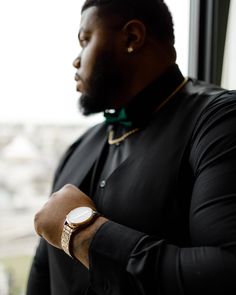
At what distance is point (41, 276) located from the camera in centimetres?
112

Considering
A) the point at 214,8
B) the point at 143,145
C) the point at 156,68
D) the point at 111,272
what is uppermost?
Answer: the point at 214,8

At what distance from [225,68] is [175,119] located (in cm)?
71

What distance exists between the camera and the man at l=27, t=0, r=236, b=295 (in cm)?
67

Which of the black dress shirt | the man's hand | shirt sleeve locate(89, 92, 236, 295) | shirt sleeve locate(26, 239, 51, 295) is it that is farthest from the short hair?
shirt sleeve locate(26, 239, 51, 295)

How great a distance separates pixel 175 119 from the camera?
0.91 metres

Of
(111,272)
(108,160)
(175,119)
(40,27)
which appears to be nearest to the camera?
(111,272)

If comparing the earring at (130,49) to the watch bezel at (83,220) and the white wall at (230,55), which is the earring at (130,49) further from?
the white wall at (230,55)

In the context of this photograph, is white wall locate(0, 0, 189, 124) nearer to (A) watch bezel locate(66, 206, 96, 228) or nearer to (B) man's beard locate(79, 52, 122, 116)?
(B) man's beard locate(79, 52, 122, 116)

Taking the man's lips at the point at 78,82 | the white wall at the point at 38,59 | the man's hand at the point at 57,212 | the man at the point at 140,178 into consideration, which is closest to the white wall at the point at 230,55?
the white wall at the point at 38,59

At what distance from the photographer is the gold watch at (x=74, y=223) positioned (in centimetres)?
79

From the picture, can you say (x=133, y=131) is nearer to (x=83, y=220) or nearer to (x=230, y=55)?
(x=83, y=220)

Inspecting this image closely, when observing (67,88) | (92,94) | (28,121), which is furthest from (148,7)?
(28,121)

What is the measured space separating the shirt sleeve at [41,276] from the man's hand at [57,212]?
26 cm

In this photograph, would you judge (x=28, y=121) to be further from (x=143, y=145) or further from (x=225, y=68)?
(x=225, y=68)
